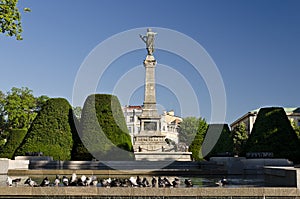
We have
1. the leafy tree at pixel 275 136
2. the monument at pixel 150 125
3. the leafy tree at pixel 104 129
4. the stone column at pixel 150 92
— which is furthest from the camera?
the stone column at pixel 150 92

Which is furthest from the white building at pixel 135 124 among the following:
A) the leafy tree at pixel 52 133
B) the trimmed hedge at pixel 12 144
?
the leafy tree at pixel 52 133

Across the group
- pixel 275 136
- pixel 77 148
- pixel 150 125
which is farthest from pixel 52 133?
pixel 275 136

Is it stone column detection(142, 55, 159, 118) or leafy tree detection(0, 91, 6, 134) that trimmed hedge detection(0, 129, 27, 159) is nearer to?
stone column detection(142, 55, 159, 118)

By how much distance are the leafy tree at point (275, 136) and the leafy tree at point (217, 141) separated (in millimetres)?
8592

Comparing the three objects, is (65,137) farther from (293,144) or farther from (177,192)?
(177,192)

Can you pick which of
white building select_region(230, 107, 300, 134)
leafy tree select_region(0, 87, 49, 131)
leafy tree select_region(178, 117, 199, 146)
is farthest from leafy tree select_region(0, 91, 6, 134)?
white building select_region(230, 107, 300, 134)

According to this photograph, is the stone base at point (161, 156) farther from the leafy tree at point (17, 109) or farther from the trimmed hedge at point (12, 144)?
the leafy tree at point (17, 109)

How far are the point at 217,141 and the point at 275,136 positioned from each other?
441 inches

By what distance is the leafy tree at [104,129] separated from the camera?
32.5m

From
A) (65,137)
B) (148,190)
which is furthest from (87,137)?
(148,190)

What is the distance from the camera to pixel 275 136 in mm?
32219

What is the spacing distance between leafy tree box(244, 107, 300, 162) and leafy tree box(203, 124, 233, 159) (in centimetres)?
859

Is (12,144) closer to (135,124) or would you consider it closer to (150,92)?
(150,92)

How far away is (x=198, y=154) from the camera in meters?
43.4
